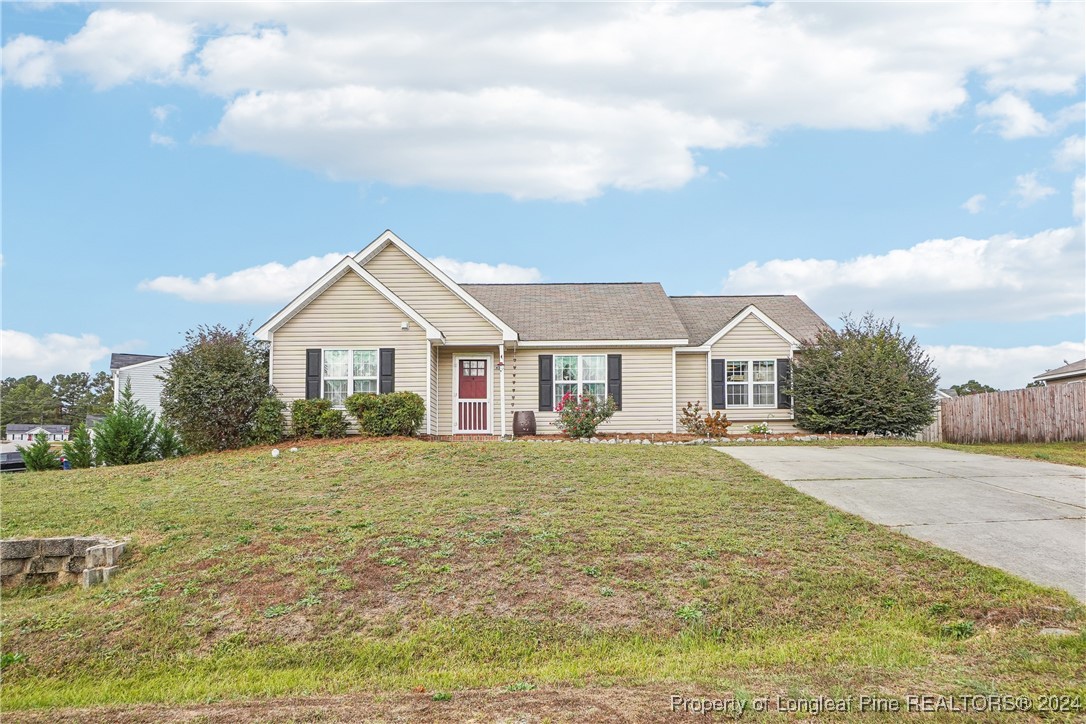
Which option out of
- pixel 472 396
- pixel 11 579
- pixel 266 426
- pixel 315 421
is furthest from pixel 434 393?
pixel 11 579

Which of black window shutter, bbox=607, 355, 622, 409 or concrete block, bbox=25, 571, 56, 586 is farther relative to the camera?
black window shutter, bbox=607, 355, 622, 409

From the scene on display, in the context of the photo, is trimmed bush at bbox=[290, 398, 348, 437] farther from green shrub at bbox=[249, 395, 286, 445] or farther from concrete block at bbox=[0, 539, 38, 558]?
concrete block at bbox=[0, 539, 38, 558]

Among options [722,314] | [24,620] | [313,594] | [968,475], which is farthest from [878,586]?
[722,314]

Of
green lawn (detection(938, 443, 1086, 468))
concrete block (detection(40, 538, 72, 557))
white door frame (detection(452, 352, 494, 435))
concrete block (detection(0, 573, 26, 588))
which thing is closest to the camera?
concrete block (detection(0, 573, 26, 588))

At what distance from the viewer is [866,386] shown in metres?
21.4

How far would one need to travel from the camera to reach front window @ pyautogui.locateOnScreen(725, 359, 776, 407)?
23.3 m

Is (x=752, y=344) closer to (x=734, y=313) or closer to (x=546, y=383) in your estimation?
(x=734, y=313)

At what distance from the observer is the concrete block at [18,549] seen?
9.21m

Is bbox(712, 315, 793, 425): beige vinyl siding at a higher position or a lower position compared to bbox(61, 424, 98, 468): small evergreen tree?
higher

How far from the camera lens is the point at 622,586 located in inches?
308

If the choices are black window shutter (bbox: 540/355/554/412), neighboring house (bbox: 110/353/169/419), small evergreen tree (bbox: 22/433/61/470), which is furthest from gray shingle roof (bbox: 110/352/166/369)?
black window shutter (bbox: 540/355/554/412)

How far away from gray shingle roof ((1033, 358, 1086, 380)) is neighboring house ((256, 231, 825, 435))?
36.5 feet

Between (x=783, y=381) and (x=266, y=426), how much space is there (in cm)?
1443

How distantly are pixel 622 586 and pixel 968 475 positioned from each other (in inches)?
353
